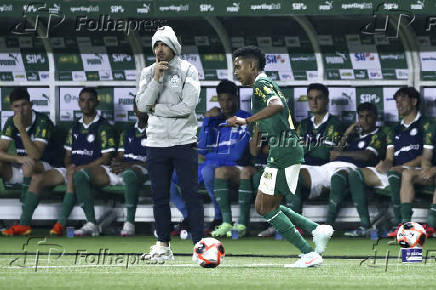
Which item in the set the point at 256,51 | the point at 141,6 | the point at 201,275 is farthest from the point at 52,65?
the point at 201,275

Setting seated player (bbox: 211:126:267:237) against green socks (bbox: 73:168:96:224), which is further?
green socks (bbox: 73:168:96:224)

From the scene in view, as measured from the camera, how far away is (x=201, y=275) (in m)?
7.16

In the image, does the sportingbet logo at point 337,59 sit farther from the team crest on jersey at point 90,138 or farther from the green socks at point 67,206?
Answer: the green socks at point 67,206

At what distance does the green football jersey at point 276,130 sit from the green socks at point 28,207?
5.19m

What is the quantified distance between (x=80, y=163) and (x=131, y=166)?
0.75 meters

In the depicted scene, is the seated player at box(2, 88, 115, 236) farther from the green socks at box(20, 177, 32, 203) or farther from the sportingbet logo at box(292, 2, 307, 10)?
the sportingbet logo at box(292, 2, 307, 10)

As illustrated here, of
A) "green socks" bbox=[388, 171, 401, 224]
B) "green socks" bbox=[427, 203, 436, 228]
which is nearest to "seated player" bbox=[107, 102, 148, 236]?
"green socks" bbox=[388, 171, 401, 224]

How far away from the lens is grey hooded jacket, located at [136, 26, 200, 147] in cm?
831

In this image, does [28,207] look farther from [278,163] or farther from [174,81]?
[278,163]

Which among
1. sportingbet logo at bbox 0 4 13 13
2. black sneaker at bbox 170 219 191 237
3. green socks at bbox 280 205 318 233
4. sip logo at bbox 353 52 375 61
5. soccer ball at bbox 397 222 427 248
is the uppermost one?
sportingbet logo at bbox 0 4 13 13

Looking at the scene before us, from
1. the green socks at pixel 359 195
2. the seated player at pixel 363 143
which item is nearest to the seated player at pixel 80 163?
the seated player at pixel 363 143

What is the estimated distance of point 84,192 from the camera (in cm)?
1234

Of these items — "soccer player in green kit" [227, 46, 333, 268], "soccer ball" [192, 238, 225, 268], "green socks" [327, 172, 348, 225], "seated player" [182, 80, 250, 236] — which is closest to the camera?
"soccer ball" [192, 238, 225, 268]

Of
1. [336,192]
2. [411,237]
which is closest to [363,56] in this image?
[336,192]
